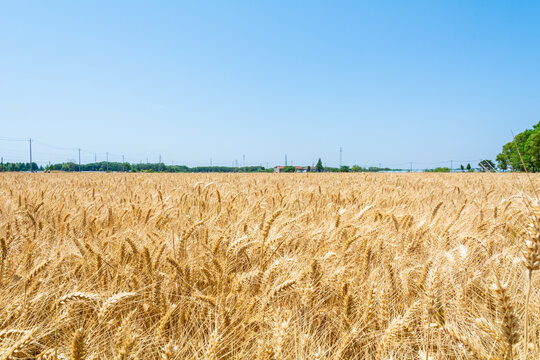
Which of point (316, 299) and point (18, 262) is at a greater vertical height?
point (18, 262)

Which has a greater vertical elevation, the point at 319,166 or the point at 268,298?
the point at 319,166

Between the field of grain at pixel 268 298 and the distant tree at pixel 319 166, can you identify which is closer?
the field of grain at pixel 268 298

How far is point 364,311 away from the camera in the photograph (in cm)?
111

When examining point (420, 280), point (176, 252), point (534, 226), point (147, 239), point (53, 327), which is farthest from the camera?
point (147, 239)

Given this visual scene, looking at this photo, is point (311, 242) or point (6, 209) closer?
point (311, 242)

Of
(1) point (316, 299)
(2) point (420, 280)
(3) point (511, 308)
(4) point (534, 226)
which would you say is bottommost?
(1) point (316, 299)

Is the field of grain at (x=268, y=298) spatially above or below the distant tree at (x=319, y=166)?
below

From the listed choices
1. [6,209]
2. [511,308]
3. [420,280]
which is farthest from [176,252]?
[6,209]

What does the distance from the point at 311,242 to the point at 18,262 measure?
1.70 m

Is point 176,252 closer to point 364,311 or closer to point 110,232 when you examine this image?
point 110,232

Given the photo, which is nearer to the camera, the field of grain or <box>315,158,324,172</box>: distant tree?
the field of grain

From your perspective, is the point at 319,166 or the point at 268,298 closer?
the point at 268,298

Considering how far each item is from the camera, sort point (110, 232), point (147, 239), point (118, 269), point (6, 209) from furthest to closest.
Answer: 1. point (6, 209)
2. point (110, 232)
3. point (147, 239)
4. point (118, 269)

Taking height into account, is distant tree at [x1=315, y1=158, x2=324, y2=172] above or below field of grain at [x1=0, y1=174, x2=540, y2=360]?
above
